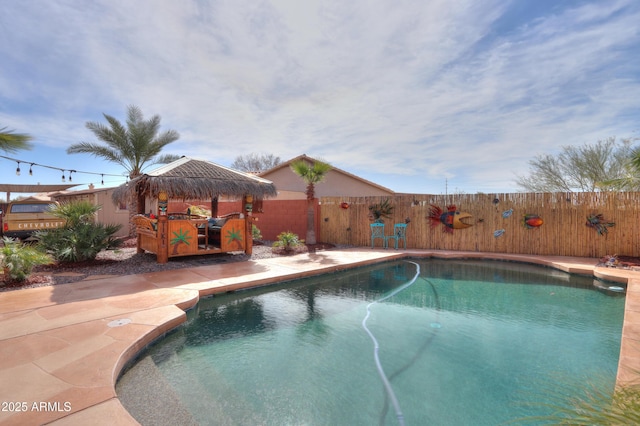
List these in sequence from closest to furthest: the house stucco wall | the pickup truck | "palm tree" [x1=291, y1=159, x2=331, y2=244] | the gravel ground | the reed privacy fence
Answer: the gravel ground → the reed privacy fence → the pickup truck → "palm tree" [x1=291, y1=159, x2=331, y2=244] → the house stucco wall

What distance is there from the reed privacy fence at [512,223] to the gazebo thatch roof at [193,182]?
4.14 m

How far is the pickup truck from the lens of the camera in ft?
35.0

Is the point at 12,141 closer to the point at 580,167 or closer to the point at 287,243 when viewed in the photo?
the point at 287,243

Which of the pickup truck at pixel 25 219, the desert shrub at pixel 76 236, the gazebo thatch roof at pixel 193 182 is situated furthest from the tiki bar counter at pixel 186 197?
the pickup truck at pixel 25 219

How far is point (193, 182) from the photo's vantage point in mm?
8055

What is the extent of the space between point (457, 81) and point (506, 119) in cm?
379

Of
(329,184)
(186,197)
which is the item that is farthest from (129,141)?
(329,184)

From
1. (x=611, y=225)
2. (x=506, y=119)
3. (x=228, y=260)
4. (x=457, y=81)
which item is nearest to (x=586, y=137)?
(x=506, y=119)

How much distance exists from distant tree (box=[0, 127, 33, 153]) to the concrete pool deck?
8.49 feet

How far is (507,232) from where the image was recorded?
34.0 ft

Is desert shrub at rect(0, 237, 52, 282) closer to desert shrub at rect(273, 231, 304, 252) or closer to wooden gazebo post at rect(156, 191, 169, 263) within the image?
wooden gazebo post at rect(156, 191, 169, 263)

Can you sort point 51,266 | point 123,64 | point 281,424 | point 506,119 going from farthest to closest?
point 506,119 → point 123,64 → point 51,266 → point 281,424

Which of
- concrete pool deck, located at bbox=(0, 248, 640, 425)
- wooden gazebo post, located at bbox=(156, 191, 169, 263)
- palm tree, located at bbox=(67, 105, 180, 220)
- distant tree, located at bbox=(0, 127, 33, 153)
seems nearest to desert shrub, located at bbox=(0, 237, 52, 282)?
concrete pool deck, located at bbox=(0, 248, 640, 425)

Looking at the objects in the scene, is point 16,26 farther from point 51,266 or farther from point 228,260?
point 228,260
